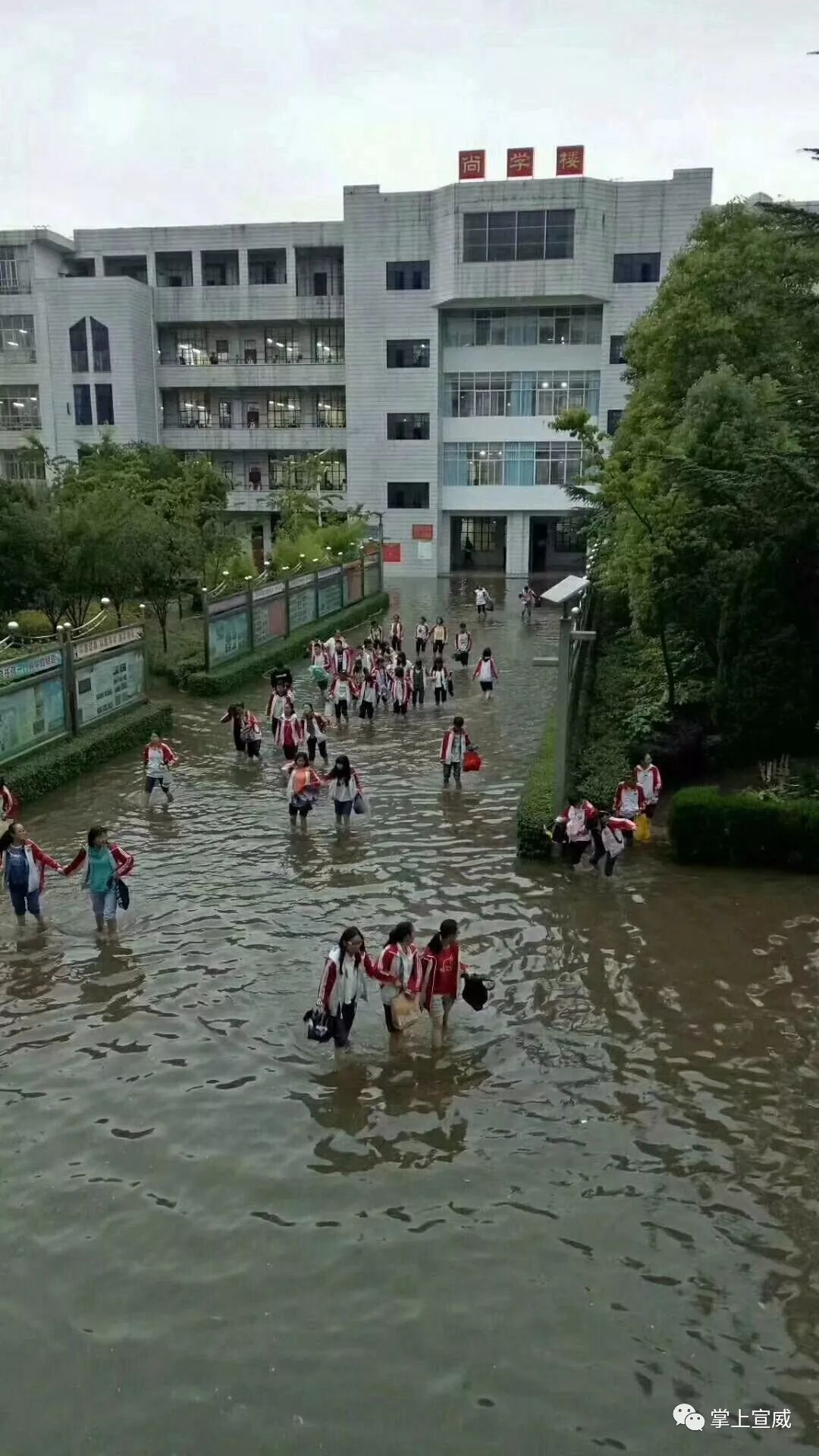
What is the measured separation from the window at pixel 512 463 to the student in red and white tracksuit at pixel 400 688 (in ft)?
104

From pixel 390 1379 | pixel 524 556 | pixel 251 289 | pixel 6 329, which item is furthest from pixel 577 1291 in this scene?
pixel 6 329

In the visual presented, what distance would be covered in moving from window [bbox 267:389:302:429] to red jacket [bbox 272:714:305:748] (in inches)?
1729

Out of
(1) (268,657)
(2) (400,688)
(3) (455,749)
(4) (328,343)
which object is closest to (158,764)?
(3) (455,749)

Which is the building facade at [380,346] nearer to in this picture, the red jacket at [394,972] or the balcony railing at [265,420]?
the balcony railing at [265,420]

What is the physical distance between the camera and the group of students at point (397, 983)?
860 centimetres

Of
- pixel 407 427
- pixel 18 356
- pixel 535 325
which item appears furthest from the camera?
pixel 18 356

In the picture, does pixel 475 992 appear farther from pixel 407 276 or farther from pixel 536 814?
pixel 407 276

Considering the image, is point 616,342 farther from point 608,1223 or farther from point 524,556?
point 608,1223

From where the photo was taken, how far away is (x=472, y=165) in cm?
4928

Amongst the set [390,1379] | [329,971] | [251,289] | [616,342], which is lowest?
[390,1379]

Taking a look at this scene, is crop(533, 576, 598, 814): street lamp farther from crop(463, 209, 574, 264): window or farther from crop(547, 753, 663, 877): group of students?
crop(463, 209, 574, 264): window

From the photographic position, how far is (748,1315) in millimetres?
6008

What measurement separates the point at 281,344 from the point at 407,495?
40.2 feet

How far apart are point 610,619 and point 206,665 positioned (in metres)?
11.5
